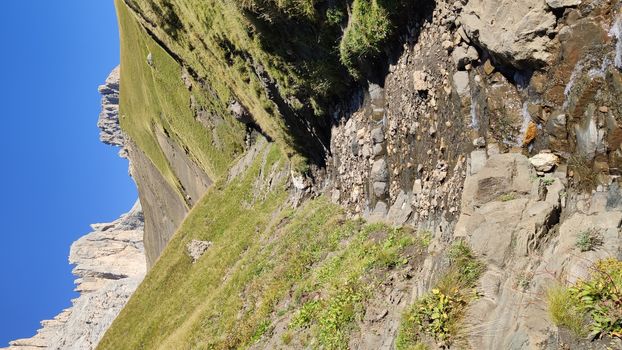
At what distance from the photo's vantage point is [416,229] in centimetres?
1438

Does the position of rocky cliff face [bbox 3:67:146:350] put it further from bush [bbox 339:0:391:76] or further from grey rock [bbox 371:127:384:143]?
bush [bbox 339:0:391:76]

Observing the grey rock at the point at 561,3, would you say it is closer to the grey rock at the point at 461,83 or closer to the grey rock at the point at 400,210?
the grey rock at the point at 461,83

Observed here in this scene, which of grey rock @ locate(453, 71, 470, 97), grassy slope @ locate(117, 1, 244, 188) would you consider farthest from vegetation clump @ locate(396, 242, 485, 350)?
grassy slope @ locate(117, 1, 244, 188)

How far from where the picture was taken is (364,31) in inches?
671

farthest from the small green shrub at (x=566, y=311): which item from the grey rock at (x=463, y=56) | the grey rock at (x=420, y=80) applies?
the grey rock at (x=420, y=80)

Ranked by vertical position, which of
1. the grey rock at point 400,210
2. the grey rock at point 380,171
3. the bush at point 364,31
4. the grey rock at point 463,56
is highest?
the bush at point 364,31

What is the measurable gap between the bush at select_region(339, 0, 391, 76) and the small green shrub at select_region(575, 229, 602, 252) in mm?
10306

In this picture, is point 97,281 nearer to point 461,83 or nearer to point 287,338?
point 287,338

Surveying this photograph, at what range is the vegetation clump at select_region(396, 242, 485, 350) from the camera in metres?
8.73

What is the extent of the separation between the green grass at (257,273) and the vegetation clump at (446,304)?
3.02 meters

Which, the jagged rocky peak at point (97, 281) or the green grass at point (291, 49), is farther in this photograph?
the jagged rocky peak at point (97, 281)

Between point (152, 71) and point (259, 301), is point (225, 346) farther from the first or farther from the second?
point (152, 71)

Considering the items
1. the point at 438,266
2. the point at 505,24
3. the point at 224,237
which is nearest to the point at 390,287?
the point at 438,266

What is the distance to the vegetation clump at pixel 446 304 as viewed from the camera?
28.7 feet
